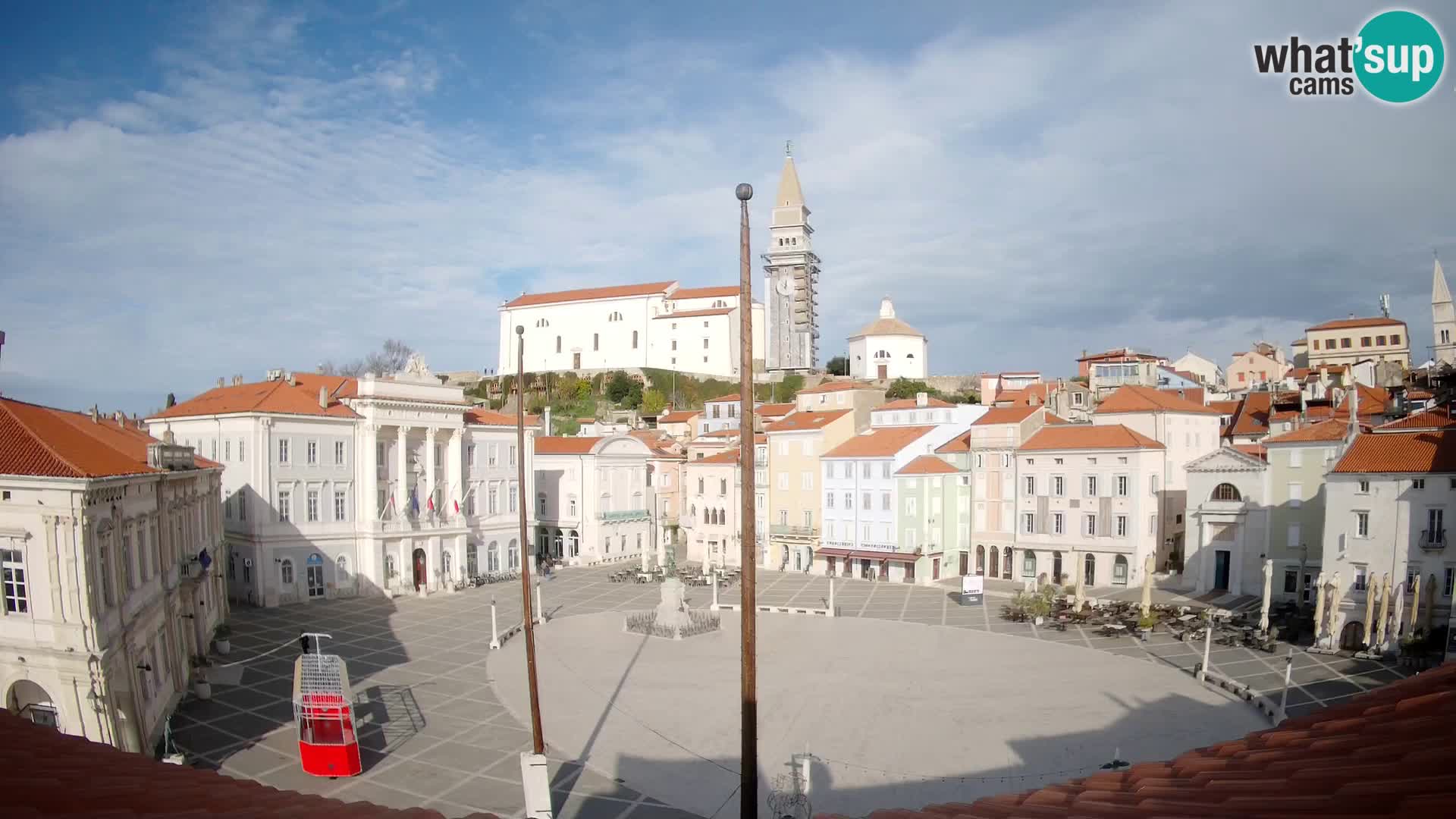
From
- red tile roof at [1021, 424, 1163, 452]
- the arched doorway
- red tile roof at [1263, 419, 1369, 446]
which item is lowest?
the arched doorway

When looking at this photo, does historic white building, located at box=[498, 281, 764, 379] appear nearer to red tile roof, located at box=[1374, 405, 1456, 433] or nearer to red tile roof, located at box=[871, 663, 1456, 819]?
red tile roof, located at box=[1374, 405, 1456, 433]

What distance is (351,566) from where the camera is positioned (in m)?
47.1

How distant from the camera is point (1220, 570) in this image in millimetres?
45000

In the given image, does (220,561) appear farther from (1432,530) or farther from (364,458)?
(1432,530)

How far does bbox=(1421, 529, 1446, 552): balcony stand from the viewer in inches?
1227

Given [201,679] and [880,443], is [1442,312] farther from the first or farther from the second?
[201,679]

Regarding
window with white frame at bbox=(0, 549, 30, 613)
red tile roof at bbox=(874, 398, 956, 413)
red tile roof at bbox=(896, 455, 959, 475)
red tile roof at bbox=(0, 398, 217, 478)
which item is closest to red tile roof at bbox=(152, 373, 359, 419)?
red tile roof at bbox=(0, 398, 217, 478)

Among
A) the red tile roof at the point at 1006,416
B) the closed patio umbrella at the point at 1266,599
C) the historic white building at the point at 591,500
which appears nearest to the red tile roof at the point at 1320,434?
the closed patio umbrella at the point at 1266,599

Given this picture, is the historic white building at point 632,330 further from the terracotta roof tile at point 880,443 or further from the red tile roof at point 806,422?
the terracotta roof tile at point 880,443

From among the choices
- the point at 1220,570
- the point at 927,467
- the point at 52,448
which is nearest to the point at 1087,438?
the point at 927,467

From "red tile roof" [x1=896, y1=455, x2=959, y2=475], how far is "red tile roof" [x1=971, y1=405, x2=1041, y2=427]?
348 centimetres

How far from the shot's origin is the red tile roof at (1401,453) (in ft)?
104

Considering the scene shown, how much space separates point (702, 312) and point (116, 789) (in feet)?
350

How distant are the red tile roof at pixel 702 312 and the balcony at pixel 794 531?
55580mm
